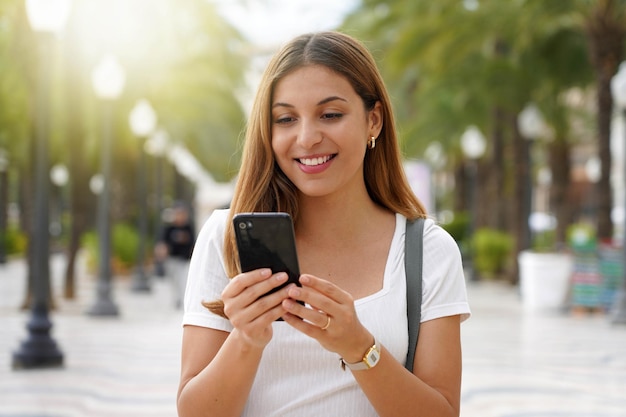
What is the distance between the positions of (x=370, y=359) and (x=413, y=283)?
0.25 metres

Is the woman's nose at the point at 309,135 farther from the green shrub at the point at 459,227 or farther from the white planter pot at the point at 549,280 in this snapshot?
the green shrub at the point at 459,227

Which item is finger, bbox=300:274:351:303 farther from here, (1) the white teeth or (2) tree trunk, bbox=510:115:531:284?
(2) tree trunk, bbox=510:115:531:284

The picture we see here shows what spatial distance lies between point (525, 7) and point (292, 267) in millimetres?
14370

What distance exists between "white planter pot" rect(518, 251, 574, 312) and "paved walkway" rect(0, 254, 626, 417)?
1.29 ft

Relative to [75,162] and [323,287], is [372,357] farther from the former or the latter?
[75,162]

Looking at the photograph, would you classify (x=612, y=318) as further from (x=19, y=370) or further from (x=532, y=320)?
(x=19, y=370)

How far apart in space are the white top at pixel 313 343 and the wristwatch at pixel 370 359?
106 mm

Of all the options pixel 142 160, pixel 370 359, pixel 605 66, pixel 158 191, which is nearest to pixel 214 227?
pixel 370 359

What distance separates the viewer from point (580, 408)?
23.8 feet

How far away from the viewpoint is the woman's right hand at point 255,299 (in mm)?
1965

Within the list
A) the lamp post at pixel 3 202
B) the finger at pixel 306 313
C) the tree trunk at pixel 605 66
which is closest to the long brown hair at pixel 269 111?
the finger at pixel 306 313

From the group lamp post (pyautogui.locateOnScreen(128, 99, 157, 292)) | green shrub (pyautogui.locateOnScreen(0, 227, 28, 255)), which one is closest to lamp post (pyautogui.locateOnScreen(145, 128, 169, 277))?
lamp post (pyautogui.locateOnScreen(128, 99, 157, 292))

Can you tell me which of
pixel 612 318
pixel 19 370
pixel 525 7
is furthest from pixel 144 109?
pixel 19 370

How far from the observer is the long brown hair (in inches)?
88.4
